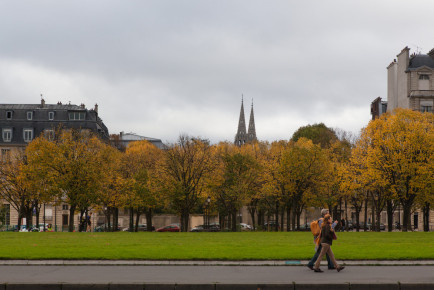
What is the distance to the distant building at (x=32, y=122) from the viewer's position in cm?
9612

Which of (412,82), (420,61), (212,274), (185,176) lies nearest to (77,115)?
(185,176)

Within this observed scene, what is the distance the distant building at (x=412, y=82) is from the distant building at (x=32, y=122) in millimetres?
46825

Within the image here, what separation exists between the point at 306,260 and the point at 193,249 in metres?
5.92

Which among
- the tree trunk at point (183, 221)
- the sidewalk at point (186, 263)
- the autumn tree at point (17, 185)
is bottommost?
the tree trunk at point (183, 221)

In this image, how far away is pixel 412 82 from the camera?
282 feet

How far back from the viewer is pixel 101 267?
21.6 meters

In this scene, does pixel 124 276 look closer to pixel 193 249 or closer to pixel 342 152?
pixel 193 249

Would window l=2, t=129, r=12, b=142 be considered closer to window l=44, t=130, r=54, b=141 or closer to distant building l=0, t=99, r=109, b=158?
distant building l=0, t=99, r=109, b=158

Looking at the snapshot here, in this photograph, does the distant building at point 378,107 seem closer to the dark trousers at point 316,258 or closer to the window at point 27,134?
the window at point 27,134

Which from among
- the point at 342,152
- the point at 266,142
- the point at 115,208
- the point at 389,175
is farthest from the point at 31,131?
the point at 389,175

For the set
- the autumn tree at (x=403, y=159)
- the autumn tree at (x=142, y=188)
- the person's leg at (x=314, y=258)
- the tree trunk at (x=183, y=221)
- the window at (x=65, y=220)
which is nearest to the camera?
the person's leg at (x=314, y=258)

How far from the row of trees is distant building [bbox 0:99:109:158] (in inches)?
830

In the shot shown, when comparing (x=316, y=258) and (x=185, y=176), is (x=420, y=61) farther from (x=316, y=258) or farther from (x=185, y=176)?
(x=316, y=258)

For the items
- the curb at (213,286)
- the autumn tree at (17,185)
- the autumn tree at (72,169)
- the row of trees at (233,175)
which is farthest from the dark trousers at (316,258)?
the autumn tree at (17,185)
